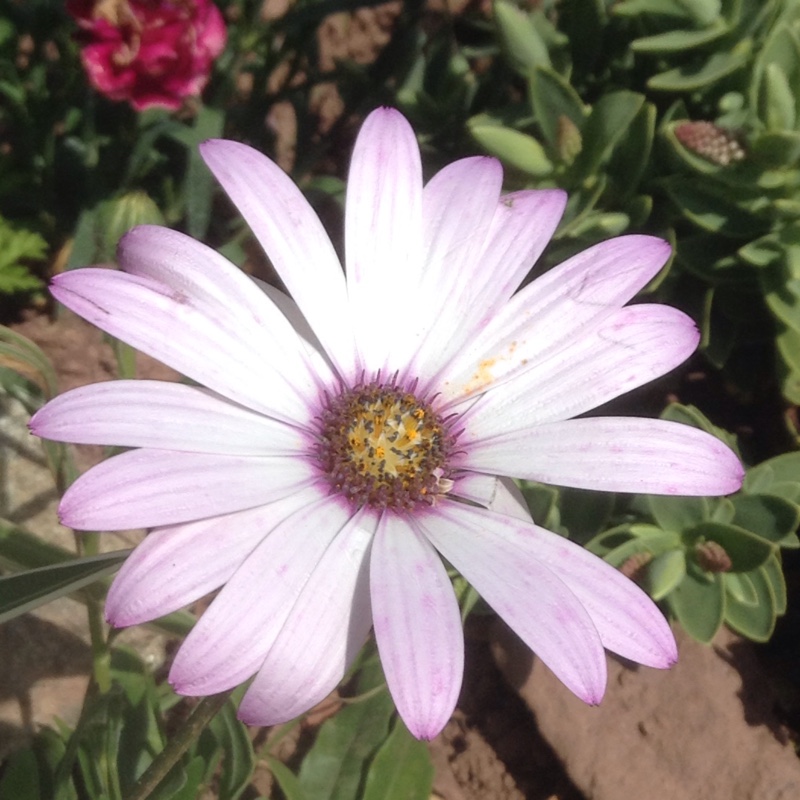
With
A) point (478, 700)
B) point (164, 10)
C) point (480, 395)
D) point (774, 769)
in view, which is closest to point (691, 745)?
point (774, 769)

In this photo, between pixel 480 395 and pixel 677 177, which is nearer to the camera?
pixel 480 395

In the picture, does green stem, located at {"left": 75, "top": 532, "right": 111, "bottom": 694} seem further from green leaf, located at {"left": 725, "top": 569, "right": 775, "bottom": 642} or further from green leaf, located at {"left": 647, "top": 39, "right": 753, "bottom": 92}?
green leaf, located at {"left": 647, "top": 39, "right": 753, "bottom": 92}

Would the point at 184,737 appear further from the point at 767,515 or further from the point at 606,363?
the point at 767,515

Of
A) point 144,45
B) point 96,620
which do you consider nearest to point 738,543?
point 96,620

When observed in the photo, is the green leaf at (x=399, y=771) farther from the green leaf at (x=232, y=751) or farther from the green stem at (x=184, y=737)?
the green stem at (x=184, y=737)

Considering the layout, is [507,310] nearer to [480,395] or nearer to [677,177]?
[480,395]
